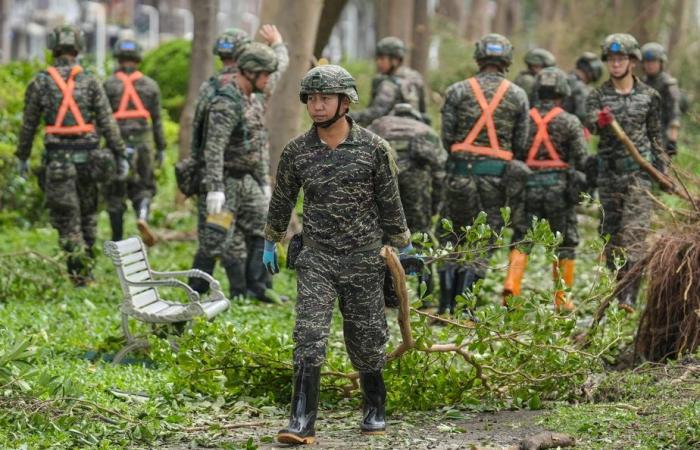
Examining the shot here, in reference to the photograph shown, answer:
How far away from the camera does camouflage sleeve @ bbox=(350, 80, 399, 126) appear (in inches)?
544

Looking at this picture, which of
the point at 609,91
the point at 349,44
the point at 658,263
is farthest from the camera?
the point at 349,44

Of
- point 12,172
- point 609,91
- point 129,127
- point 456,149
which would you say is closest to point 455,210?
point 456,149

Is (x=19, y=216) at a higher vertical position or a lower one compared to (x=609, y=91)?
lower

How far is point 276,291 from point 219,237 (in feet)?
6.46

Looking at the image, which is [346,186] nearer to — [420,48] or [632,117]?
[632,117]

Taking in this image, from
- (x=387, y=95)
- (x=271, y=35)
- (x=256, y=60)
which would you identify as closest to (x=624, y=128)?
(x=387, y=95)

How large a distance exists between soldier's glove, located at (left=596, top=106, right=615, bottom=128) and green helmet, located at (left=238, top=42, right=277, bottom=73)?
2.88 metres

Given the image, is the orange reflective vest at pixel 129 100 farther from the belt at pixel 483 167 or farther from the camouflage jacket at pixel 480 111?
the belt at pixel 483 167

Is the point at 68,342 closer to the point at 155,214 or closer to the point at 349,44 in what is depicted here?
the point at 155,214

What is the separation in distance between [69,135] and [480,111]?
12.9 feet

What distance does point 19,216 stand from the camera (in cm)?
1800

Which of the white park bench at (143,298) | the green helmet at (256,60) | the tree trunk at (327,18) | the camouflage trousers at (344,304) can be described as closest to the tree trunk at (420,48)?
the tree trunk at (327,18)

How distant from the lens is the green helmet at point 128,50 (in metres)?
16.1

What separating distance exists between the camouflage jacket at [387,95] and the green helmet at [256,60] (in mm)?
2268
